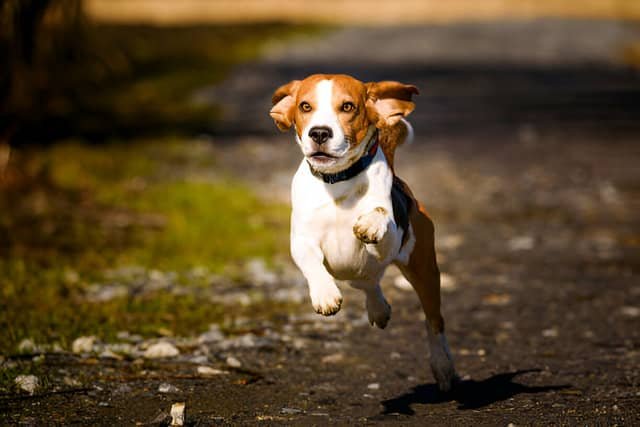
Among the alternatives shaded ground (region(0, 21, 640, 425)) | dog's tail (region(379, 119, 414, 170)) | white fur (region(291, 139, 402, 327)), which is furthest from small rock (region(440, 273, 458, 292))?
white fur (region(291, 139, 402, 327))

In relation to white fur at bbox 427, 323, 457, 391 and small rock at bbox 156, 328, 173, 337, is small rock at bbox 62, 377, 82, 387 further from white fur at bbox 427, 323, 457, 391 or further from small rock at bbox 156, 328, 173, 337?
white fur at bbox 427, 323, 457, 391

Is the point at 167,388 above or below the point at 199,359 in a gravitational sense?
below

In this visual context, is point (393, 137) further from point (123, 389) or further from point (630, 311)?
point (630, 311)

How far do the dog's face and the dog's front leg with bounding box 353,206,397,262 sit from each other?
1.09 ft

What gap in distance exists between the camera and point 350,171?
5.86m

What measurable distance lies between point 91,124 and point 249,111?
3607 mm

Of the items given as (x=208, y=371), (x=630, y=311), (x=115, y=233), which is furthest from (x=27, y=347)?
(x=630, y=311)

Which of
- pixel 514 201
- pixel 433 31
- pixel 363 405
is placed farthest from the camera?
pixel 433 31

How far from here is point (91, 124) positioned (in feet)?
63.3

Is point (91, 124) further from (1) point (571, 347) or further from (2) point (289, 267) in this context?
(1) point (571, 347)

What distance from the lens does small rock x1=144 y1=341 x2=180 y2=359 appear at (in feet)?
25.0

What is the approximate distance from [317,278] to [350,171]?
0.62 metres

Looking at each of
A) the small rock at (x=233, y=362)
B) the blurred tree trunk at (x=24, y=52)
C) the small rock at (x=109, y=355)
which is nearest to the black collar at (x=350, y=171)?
the small rock at (x=233, y=362)

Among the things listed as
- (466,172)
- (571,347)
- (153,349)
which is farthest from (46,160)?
(571,347)
